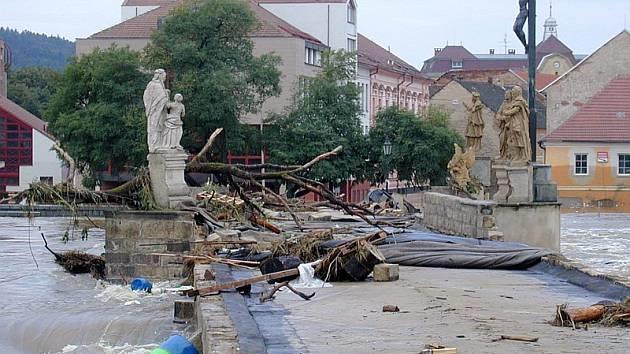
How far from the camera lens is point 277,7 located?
79.1 metres

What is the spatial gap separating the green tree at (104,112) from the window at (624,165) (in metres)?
22.8

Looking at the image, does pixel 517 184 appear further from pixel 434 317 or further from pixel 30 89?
pixel 30 89

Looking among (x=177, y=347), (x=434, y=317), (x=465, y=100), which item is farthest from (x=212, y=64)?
(x=177, y=347)

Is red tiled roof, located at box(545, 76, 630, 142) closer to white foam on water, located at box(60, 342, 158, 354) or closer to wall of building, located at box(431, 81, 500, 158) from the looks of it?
wall of building, located at box(431, 81, 500, 158)

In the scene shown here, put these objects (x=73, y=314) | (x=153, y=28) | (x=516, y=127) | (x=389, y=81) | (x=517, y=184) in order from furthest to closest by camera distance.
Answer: (x=389, y=81) < (x=153, y=28) < (x=516, y=127) < (x=517, y=184) < (x=73, y=314)

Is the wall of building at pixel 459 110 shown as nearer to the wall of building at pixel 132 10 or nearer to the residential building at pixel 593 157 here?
the residential building at pixel 593 157

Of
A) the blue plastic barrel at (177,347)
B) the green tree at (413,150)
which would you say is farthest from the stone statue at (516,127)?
the green tree at (413,150)

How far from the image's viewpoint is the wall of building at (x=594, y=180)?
207ft

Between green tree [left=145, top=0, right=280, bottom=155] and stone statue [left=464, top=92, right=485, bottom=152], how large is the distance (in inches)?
883

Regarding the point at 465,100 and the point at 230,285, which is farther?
the point at 465,100

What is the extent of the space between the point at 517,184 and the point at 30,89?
Result: 90.5 meters

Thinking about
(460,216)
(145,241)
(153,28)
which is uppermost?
(153,28)

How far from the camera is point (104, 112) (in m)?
56.7

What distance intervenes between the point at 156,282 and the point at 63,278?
10.2 feet
